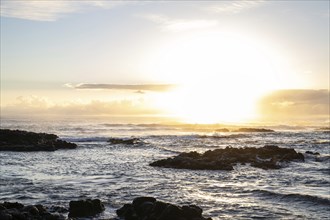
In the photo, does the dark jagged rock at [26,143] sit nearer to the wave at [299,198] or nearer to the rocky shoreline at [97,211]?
the rocky shoreline at [97,211]

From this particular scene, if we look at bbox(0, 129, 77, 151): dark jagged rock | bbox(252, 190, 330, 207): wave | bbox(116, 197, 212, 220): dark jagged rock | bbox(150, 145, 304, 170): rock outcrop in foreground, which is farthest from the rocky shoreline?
bbox(0, 129, 77, 151): dark jagged rock

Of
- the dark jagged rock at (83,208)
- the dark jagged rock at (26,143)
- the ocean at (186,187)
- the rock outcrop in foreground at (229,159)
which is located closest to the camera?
the dark jagged rock at (83,208)

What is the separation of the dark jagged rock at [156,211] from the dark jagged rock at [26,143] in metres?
45.5

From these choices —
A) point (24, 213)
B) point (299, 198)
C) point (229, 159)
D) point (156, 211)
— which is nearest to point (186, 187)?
point (299, 198)

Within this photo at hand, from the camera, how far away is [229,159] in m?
46.9

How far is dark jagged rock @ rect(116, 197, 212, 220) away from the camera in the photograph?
60.6 ft

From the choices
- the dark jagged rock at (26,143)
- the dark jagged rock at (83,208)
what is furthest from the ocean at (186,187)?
the dark jagged rock at (26,143)

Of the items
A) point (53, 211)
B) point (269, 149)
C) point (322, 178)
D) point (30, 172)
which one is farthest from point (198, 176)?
point (269, 149)

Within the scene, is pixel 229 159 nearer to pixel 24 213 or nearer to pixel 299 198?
pixel 299 198

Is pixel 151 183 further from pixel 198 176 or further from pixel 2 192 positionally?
pixel 2 192

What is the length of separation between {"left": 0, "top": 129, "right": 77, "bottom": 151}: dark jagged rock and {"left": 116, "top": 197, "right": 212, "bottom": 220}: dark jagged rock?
4549 centimetres

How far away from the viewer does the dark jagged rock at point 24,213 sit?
17316mm

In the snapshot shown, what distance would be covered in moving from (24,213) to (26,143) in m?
51.3

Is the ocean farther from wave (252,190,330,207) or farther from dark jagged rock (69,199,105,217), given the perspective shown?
dark jagged rock (69,199,105,217)
